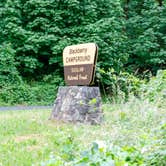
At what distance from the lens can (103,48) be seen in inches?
570

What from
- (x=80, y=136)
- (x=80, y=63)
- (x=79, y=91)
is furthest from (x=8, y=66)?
(x=80, y=136)

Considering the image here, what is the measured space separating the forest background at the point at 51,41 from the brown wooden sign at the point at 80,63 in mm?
5675

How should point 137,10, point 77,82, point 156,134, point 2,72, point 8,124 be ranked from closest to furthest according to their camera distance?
1. point 156,134
2. point 8,124
3. point 77,82
4. point 2,72
5. point 137,10

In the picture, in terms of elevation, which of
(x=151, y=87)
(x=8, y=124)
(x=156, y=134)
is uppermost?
(x=156, y=134)

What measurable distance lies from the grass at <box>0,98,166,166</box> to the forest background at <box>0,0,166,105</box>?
23.6 ft

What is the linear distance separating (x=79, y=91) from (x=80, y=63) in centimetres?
63

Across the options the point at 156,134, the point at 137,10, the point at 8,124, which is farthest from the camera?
the point at 137,10

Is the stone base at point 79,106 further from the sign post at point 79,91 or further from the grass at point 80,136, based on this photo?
the grass at point 80,136

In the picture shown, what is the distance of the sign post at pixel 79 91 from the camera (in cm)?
668

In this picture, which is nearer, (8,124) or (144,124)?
(144,124)

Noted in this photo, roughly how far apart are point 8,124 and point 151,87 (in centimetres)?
262

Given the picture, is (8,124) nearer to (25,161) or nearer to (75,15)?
(25,161)

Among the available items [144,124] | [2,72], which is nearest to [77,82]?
[144,124]

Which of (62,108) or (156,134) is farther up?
(156,134)
